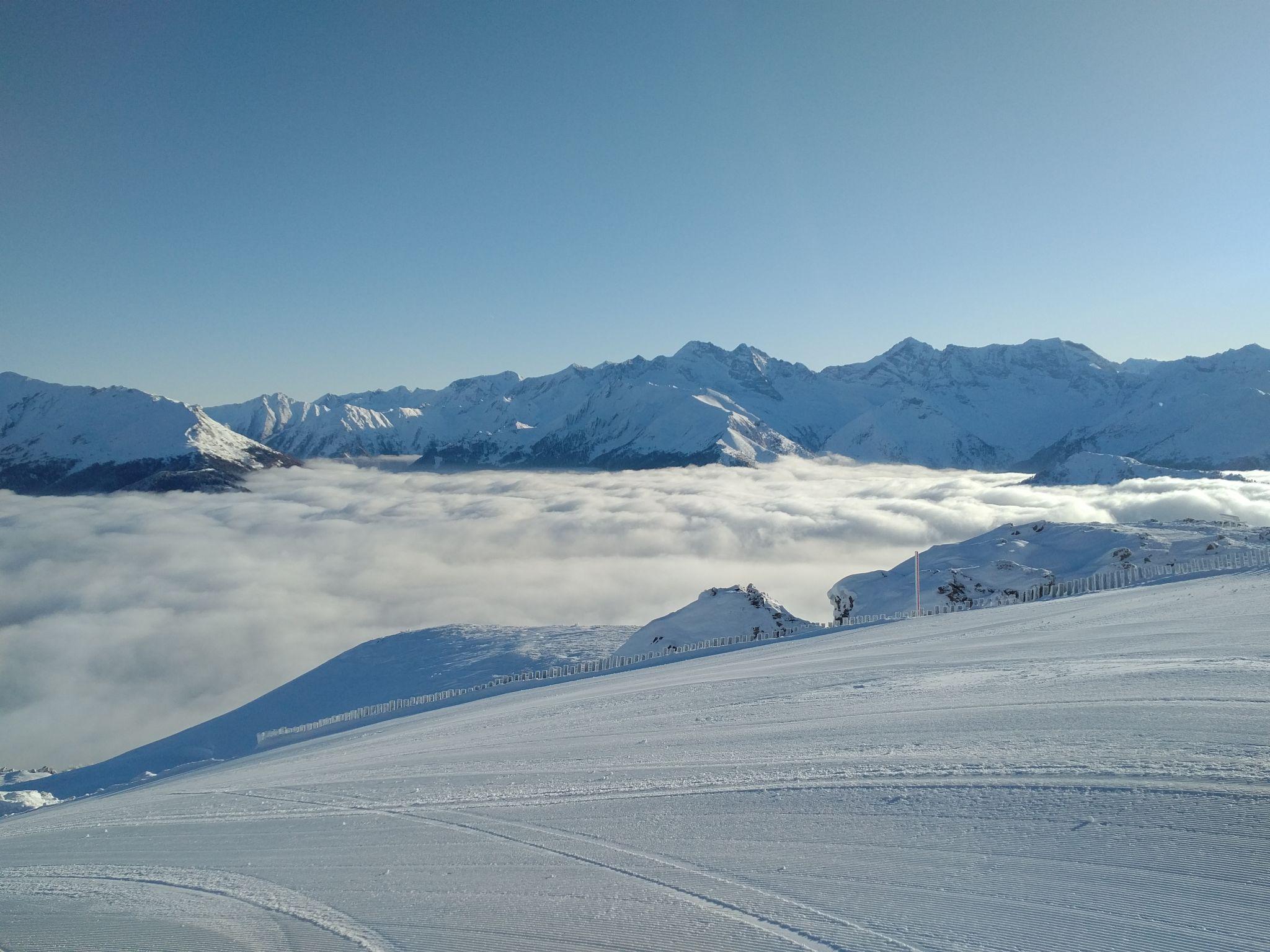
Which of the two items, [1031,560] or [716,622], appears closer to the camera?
[716,622]

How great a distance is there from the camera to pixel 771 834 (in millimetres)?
6613

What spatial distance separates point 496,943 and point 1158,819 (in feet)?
16.3

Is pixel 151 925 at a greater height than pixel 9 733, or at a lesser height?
greater

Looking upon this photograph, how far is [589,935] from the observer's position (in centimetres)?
531

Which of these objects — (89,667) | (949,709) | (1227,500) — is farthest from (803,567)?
Answer: (949,709)

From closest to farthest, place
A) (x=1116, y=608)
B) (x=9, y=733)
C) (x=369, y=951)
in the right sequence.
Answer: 1. (x=369, y=951)
2. (x=1116, y=608)
3. (x=9, y=733)

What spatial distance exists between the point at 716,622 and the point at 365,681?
22951 millimetres

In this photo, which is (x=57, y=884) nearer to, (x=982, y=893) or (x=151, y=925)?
(x=151, y=925)

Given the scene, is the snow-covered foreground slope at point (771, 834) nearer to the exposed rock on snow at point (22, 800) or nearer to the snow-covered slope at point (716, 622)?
the snow-covered slope at point (716, 622)

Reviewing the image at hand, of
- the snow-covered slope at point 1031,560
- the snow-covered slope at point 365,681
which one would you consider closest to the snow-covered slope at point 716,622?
the snow-covered slope at point 365,681

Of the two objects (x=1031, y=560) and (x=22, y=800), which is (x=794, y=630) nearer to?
(x=1031, y=560)

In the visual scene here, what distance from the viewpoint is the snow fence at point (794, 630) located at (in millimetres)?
27000

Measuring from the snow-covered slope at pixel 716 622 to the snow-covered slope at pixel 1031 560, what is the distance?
5998 mm

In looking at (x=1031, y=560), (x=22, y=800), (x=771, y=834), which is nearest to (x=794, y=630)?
(x=1031, y=560)
